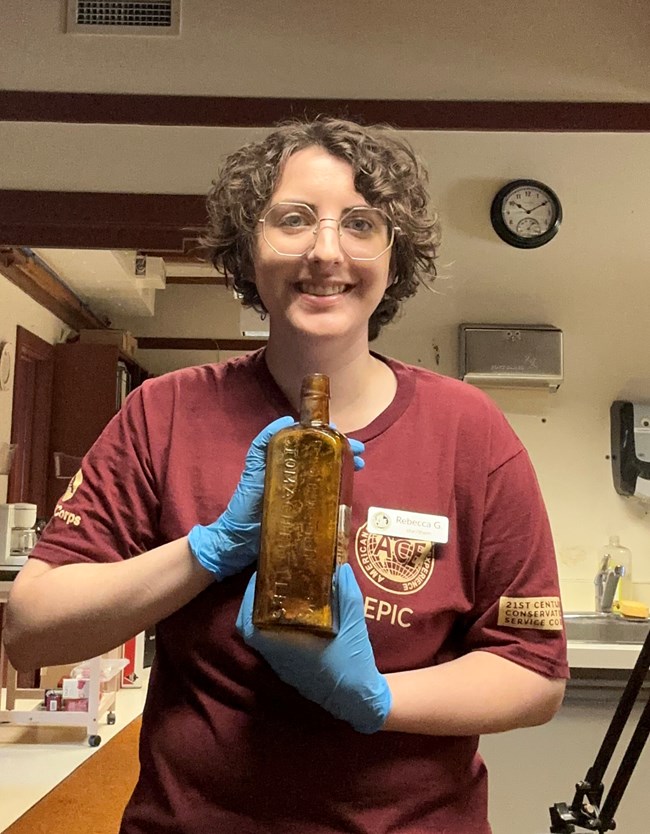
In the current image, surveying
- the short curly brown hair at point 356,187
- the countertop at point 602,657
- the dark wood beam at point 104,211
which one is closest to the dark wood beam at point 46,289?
the dark wood beam at point 104,211

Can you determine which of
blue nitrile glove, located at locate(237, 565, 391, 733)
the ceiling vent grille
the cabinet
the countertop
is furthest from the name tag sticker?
the cabinet

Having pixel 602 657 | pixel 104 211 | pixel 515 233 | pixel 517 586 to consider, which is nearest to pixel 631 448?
pixel 515 233

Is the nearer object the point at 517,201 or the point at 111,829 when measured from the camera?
the point at 111,829

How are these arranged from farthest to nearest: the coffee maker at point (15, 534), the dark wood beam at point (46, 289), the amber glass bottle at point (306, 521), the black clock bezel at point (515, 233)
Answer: the dark wood beam at point (46, 289), the coffee maker at point (15, 534), the black clock bezel at point (515, 233), the amber glass bottle at point (306, 521)

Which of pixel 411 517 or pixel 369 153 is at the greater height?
pixel 369 153

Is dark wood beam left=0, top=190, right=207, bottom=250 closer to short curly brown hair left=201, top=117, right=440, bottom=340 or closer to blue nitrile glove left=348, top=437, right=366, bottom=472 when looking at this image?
short curly brown hair left=201, top=117, right=440, bottom=340

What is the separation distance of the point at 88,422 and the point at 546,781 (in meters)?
3.92

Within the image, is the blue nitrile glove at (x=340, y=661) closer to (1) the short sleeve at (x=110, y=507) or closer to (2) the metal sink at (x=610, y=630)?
(1) the short sleeve at (x=110, y=507)

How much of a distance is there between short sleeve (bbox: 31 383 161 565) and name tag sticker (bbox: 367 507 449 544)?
0.73ft

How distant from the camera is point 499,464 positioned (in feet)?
2.88

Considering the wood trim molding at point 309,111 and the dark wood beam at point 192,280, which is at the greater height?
the dark wood beam at point 192,280

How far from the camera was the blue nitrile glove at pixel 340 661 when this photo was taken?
70 centimetres

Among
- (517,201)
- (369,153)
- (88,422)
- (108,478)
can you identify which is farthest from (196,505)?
(88,422)

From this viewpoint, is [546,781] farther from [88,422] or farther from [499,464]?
[88,422]
